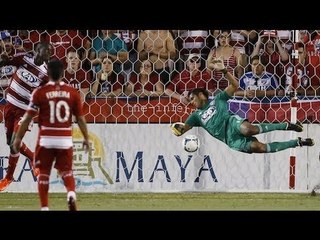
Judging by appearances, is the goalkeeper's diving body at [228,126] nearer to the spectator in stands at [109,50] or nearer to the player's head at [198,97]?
the player's head at [198,97]

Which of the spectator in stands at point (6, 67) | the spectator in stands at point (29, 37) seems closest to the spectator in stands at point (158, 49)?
the spectator in stands at point (29, 37)

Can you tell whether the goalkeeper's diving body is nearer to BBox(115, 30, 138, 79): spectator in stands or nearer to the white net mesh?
the white net mesh

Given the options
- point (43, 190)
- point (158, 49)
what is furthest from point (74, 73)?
point (43, 190)

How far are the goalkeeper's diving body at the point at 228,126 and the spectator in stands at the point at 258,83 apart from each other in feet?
0.72

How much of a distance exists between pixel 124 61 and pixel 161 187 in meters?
1.67

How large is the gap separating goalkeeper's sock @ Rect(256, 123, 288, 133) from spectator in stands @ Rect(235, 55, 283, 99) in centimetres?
38

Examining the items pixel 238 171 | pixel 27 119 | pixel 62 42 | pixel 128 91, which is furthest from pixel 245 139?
pixel 27 119

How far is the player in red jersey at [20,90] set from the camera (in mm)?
12953

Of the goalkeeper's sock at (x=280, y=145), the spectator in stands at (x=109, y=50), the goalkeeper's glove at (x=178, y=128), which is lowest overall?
the goalkeeper's sock at (x=280, y=145)

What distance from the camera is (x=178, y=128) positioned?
1334 cm

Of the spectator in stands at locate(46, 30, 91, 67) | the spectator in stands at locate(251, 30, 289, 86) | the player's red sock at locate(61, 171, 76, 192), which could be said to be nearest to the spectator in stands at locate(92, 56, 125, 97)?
the spectator in stands at locate(46, 30, 91, 67)

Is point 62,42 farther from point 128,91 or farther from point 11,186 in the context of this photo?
point 11,186

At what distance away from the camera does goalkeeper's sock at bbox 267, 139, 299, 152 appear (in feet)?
43.7

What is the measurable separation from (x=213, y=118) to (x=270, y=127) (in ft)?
2.34
